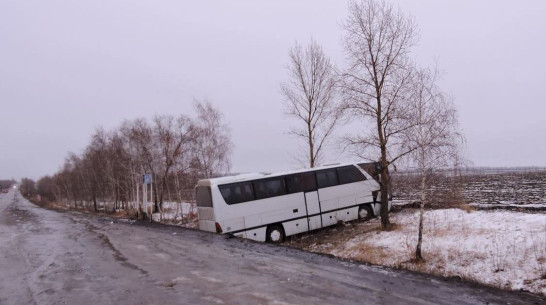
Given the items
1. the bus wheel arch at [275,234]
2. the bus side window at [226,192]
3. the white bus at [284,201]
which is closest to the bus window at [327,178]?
the white bus at [284,201]

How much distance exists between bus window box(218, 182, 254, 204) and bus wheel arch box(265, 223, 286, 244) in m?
1.69

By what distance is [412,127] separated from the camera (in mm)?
12766

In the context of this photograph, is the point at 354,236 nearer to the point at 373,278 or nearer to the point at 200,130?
the point at 373,278

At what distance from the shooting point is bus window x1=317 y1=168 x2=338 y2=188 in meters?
20.1

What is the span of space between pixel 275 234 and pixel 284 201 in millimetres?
1579

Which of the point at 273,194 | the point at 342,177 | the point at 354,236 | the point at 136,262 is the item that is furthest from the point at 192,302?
the point at 342,177

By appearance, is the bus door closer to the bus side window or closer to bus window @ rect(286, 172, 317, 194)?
bus window @ rect(286, 172, 317, 194)

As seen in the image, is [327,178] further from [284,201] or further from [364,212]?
[364,212]

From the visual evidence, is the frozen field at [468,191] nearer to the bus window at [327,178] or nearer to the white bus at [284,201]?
the white bus at [284,201]

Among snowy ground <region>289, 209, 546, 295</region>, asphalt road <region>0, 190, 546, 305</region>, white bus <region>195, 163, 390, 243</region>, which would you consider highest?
white bus <region>195, 163, 390, 243</region>

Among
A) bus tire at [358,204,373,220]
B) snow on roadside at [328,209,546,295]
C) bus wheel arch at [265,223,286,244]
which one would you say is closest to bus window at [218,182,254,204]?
bus wheel arch at [265,223,286,244]

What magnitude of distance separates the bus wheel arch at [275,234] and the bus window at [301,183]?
5.78 feet

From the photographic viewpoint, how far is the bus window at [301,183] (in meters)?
19.5

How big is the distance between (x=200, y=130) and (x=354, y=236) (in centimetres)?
2178
